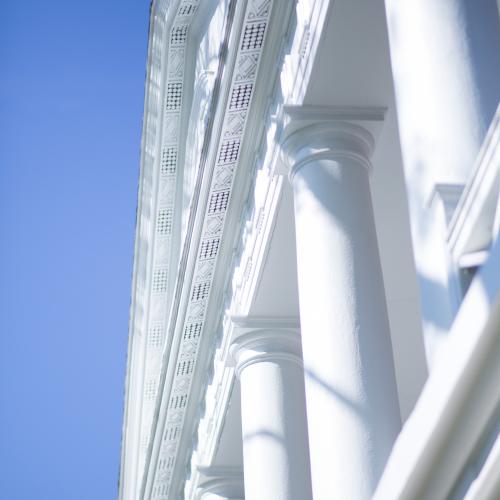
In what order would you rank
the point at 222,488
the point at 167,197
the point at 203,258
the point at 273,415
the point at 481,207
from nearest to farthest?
1. the point at 481,207
2. the point at 273,415
3. the point at 203,258
4. the point at 222,488
5. the point at 167,197

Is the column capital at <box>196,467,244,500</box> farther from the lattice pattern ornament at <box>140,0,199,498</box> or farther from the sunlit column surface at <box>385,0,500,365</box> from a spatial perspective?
the sunlit column surface at <box>385,0,500,365</box>

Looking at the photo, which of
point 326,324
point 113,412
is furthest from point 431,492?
point 113,412

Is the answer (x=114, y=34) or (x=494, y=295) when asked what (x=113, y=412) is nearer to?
(x=114, y=34)

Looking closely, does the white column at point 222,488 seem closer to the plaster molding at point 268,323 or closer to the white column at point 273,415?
the white column at point 273,415

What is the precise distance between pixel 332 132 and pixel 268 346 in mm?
2501

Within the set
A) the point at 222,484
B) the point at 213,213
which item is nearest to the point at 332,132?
the point at 213,213

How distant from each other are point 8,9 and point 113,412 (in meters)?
11.3

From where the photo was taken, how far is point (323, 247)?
623 cm

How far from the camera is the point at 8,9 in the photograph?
2142 cm

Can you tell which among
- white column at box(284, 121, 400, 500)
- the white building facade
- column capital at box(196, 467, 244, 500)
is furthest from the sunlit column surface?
column capital at box(196, 467, 244, 500)

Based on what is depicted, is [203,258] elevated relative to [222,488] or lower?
elevated

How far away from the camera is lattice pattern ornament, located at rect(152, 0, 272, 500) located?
24.4 feet

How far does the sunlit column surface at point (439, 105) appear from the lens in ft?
13.1

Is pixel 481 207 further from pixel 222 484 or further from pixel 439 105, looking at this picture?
pixel 222 484
